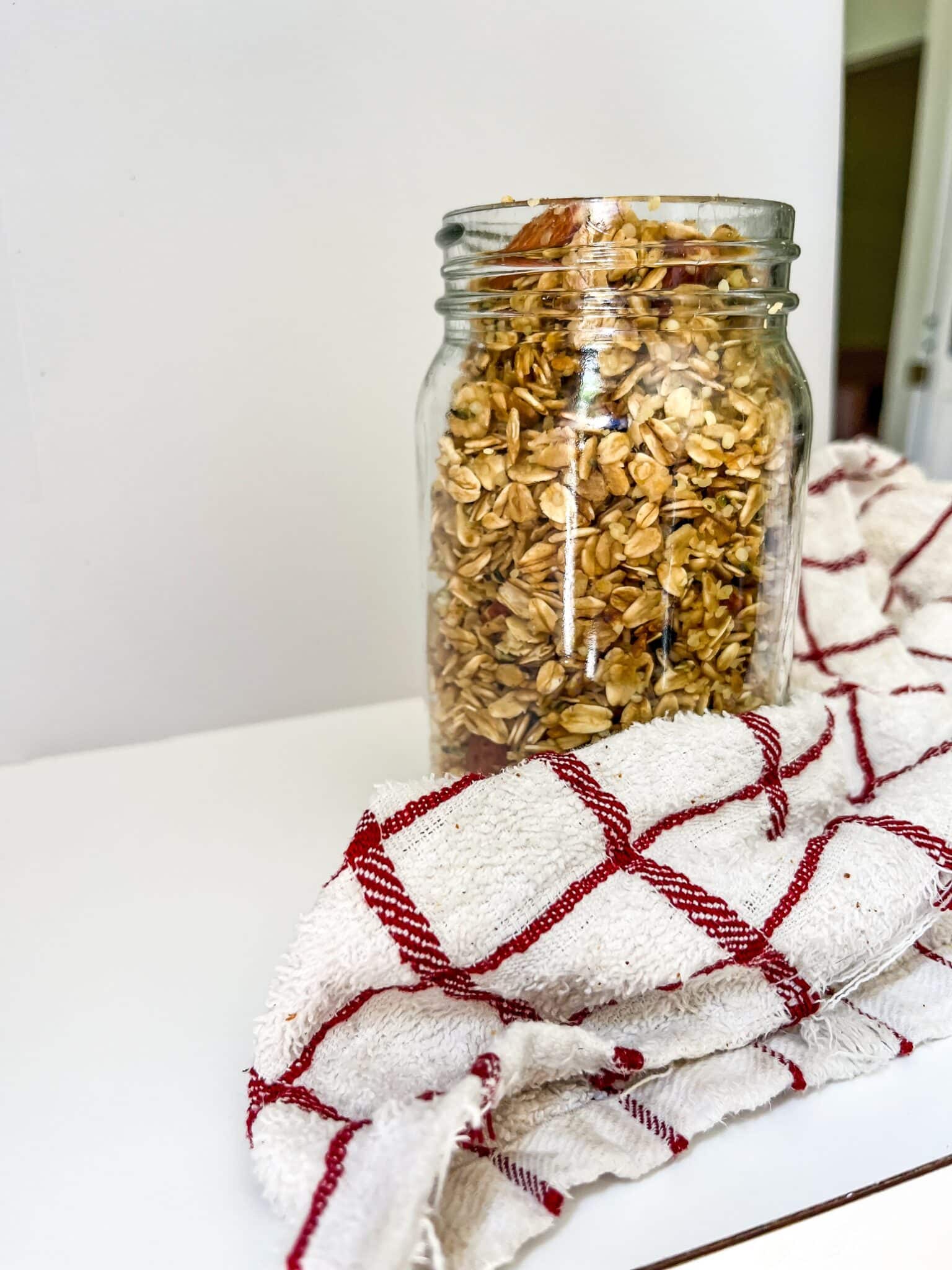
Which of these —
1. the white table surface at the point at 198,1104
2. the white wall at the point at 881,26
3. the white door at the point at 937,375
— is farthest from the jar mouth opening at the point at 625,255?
the white door at the point at 937,375

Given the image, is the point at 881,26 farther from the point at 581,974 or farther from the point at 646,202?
the point at 581,974

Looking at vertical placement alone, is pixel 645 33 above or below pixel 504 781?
above

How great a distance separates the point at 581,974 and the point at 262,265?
47cm

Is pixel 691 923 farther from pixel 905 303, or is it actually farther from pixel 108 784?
pixel 905 303

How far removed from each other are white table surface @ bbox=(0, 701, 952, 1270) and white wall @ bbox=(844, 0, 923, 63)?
2.51ft

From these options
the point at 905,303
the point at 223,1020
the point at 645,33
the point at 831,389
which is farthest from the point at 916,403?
the point at 223,1020

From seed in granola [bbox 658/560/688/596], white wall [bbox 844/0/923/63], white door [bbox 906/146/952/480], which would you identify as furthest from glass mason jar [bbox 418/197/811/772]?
white door [bbox 906/146/952/480]

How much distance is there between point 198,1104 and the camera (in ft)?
1.15

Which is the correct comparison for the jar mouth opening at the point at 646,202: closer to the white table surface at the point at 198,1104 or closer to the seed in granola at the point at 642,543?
the seed in granola at the point at 642,543

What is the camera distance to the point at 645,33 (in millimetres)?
658

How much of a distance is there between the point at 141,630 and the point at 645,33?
527 millimetres

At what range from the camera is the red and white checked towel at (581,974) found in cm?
31

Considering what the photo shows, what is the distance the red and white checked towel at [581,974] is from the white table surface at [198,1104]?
14 mm

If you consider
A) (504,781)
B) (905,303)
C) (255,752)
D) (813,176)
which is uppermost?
(813,176)
